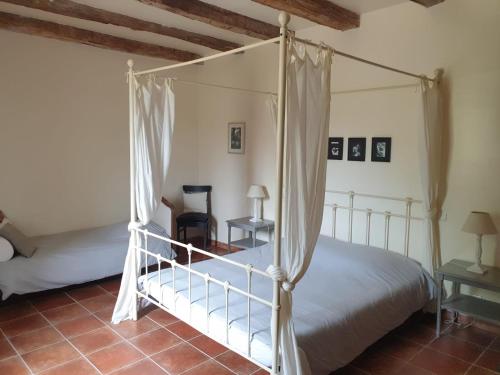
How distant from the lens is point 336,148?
4.21 metres

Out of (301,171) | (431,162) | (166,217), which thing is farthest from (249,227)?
(301,171)

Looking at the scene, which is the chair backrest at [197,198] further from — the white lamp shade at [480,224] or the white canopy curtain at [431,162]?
the white lamp shade at [480,224]

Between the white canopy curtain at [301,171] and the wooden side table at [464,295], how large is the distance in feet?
4.94

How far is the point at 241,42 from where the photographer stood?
16.0ft

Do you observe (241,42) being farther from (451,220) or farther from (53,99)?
(451,220)

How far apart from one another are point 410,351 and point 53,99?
4439 mm

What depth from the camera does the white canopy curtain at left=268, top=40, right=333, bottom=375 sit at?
218 cm

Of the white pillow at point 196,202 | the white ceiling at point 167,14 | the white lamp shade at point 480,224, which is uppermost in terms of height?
the white ceiling at point 167,14

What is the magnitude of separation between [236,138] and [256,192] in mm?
914

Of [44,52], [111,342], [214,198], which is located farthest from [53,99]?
[111,342]

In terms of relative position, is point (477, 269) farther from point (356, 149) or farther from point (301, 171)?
point (301, 171)

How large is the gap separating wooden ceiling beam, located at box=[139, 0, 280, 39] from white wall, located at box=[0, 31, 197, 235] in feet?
6.25

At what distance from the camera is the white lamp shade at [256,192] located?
4880mm

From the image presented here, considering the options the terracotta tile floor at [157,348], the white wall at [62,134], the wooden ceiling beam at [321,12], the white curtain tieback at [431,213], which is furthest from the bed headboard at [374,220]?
the white wall at [62,134]
